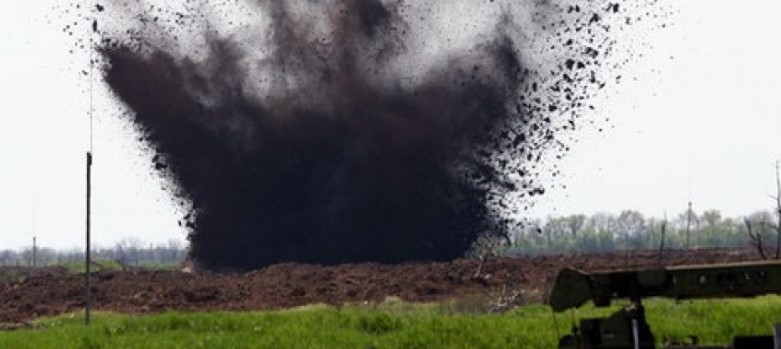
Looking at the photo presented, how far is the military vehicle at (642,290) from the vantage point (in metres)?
9.75

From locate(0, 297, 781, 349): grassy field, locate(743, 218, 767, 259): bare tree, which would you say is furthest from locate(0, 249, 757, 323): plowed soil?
locate(0, 297, 781, 349): grassy field

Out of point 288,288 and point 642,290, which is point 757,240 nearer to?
point 288,288

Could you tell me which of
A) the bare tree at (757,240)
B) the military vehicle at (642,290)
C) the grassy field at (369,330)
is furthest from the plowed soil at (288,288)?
the military vehicle at (642,290)

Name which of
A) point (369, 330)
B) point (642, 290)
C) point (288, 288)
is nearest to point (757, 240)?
point (288, 288)

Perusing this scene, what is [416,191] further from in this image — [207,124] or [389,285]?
[389,285]

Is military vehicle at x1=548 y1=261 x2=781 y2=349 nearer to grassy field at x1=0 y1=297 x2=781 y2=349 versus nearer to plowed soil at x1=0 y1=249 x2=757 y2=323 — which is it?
grassy field at x1=0 y1=297 x2=781 y2=349

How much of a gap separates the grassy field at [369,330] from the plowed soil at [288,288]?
13259 millimetres

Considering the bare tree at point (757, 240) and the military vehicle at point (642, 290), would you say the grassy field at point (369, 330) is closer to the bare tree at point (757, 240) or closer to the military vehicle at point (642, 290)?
the military vehicle at point (642, 290)

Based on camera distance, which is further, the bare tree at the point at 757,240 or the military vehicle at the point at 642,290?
the bare tree at the point at 757,240

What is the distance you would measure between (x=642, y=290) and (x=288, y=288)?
113 feet

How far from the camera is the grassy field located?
770 inches

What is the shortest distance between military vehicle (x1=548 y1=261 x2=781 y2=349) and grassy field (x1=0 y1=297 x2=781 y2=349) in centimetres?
824

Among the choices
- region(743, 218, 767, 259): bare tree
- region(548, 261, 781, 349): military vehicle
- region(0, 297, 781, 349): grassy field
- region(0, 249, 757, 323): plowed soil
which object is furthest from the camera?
A: region(0, 249, 757, 323): plowed soil

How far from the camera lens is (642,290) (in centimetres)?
996
